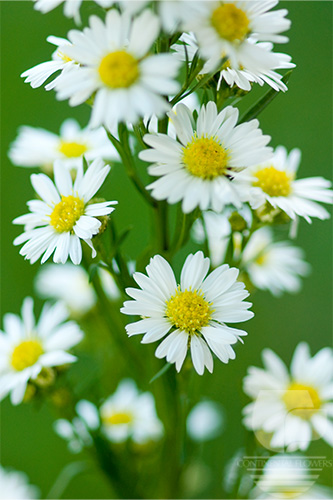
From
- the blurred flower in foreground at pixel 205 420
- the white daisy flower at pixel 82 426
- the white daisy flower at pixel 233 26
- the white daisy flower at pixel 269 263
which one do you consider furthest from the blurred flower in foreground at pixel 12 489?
the white daisy flower at pixel 233 26

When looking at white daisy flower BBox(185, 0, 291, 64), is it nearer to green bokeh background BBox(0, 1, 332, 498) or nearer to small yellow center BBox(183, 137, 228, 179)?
small yellow center BBox(183, 137, 228, 179)

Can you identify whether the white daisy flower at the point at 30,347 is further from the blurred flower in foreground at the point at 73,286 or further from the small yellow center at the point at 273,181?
the small yellow center at the point at 273,181

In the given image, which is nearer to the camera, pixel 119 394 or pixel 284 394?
pixel 284 394

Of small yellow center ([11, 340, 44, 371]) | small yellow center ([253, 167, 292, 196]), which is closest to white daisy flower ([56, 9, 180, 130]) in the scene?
small yellow center ([253, 167, 292, 196])

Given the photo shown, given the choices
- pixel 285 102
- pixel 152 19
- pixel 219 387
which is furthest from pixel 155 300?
pixel 285 102

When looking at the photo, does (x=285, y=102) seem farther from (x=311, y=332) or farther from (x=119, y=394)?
(x=119, y=394)

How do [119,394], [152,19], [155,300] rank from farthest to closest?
[119,394], [155,300], [152,19]
